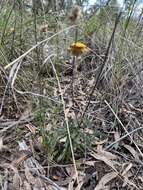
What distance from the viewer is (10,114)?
1440 mm

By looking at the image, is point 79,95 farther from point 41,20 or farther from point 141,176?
point 41,20

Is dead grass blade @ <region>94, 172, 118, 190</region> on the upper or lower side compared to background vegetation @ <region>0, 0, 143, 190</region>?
lower

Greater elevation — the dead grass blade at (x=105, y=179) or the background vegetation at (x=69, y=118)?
the background vegetation at (x=69, y=118)

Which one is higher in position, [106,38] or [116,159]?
[106,38]

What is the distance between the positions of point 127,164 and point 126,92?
1.37ft

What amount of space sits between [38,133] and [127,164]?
12.5 inches

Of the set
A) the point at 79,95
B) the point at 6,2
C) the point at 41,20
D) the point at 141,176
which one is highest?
the point at 6,2

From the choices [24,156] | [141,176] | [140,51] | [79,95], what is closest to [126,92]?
[79,95]

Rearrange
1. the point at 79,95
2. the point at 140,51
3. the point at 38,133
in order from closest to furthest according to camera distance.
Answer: the point at 38,133
the point at 79,95
the point at 140,51

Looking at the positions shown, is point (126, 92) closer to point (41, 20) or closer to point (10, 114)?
point (10, 114)

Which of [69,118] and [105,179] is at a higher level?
[69,118]

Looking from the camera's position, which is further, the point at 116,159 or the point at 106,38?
the point at 106,38

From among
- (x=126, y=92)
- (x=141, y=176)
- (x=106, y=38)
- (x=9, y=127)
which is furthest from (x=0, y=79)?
(x=106, y=38)

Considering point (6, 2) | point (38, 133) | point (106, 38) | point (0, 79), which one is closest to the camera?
point (38, 133)
